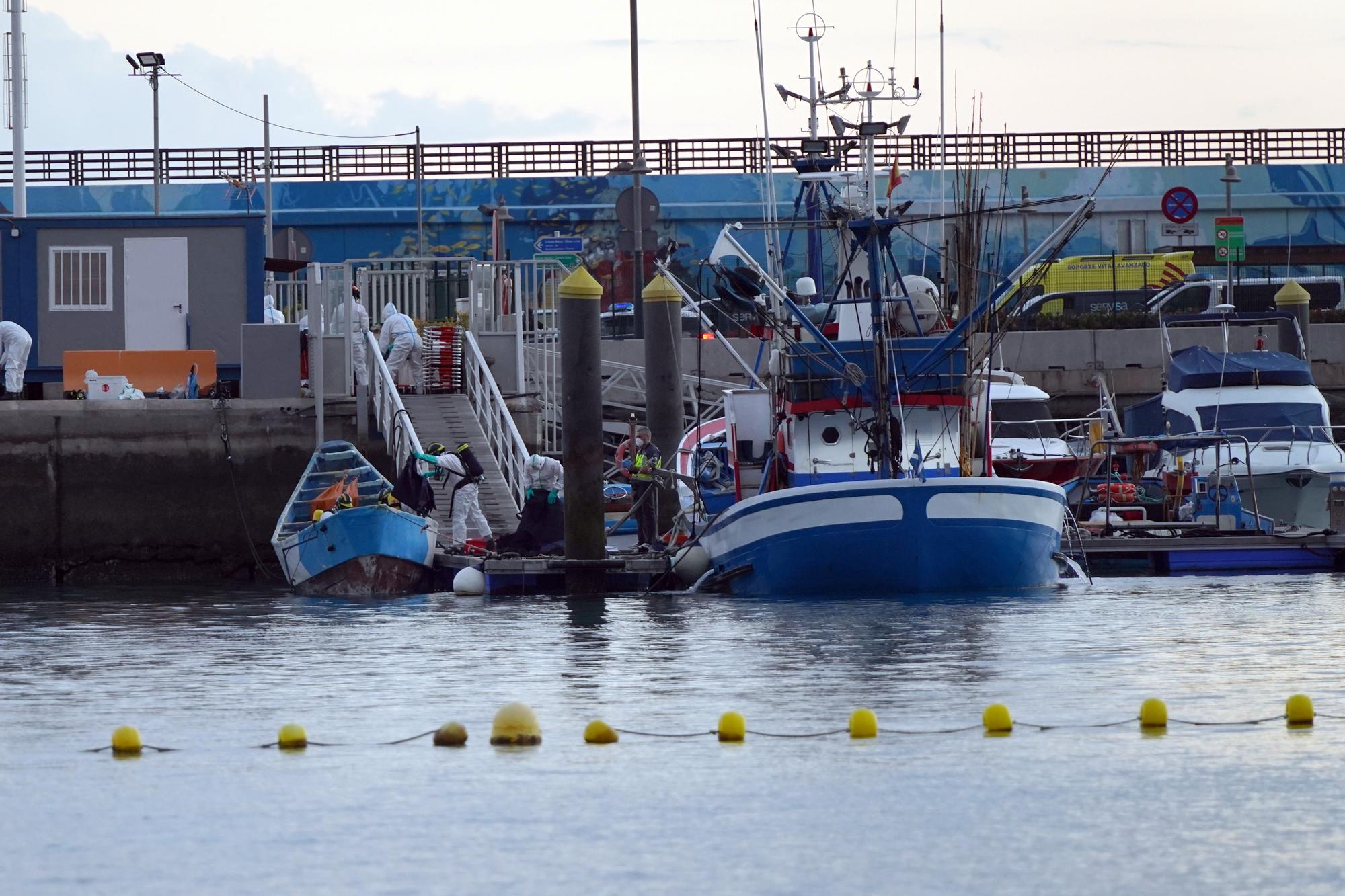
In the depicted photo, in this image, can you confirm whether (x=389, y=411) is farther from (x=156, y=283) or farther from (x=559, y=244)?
(x=559, y=244)

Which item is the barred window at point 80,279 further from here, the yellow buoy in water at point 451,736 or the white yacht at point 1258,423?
the yellow buoy in water at point 451,736

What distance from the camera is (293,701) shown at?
13.4 meters

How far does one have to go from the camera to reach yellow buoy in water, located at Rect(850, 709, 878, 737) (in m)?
11.3

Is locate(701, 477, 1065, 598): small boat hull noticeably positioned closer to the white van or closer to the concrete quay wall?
the concrete quay wall

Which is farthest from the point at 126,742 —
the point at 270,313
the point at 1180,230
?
the point at 1180,230

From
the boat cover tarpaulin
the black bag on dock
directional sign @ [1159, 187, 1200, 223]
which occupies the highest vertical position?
directional sign @ [1159, 187, 1200, 223]

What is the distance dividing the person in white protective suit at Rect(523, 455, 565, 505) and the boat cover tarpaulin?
986 cm

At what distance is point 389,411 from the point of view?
26.6 m

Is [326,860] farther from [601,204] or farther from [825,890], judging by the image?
[601,204]

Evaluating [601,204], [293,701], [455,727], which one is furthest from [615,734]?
[601,204]

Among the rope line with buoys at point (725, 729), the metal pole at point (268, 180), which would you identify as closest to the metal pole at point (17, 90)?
the metal pole at point (268, 180)

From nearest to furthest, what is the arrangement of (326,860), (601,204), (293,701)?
(326,860)
(293,701)
(601,204)

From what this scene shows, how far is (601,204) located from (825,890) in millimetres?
40714

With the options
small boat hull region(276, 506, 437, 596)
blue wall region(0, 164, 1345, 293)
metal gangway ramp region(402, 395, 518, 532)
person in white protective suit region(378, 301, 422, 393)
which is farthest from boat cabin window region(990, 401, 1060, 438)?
blue wall region(0, 164, 1345, 293)
